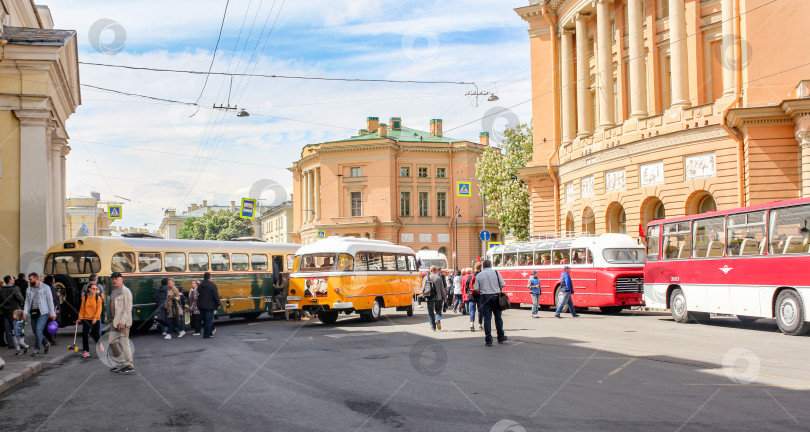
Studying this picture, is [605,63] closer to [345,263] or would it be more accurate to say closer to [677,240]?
[677,240]

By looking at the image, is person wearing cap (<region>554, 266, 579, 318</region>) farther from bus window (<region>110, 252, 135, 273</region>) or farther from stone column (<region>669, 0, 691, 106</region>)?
bus window (<region>110, 252, 135, 273</region>)

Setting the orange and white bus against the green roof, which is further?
the green roof

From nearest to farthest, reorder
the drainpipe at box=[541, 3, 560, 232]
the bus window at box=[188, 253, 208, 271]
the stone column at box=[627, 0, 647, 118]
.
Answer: the bus window at box=[188, 253, 208, 271], the stone column at box=[627, 0, 647, 118], the drainpipe at box=[541, 3, 560, 232]

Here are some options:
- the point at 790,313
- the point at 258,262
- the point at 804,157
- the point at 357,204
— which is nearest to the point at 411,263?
the point at 258,262

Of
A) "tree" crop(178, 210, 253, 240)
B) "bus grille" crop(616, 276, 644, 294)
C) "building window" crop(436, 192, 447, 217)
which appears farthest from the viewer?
"tree" crop(178, 210, 253, 240)

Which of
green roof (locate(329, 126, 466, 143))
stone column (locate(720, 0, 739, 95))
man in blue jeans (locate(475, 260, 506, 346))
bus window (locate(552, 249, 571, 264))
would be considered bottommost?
man in blue jeans (locate(475, 260, 506, 346))

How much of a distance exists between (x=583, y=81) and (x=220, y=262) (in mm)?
23281

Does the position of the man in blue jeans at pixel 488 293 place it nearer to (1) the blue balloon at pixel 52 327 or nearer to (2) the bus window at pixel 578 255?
(1) the blue balloon at pixel 52 327

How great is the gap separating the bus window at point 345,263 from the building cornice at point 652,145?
16518mm

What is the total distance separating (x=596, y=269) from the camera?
26.2m

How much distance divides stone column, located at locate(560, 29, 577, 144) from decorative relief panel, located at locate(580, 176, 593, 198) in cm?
336

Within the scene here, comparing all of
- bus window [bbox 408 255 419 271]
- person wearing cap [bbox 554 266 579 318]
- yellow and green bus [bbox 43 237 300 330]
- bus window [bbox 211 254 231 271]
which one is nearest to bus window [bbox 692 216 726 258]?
person wearing cap [bbox 554 266 579 318]

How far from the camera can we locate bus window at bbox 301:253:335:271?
73.8ft

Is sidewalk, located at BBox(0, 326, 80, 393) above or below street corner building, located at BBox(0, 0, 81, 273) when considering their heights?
below
